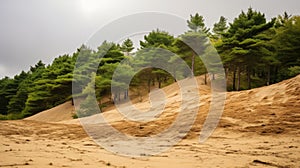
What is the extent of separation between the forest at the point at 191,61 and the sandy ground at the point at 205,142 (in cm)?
784

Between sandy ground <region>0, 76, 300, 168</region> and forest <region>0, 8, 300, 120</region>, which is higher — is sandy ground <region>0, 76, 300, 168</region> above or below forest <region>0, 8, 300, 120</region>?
below

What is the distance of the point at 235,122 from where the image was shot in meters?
8.86

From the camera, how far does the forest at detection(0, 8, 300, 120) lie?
1922cm

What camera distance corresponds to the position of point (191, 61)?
25.7 metres

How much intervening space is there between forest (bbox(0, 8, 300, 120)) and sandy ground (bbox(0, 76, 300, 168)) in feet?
25.7

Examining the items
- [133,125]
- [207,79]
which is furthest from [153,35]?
[133,125]

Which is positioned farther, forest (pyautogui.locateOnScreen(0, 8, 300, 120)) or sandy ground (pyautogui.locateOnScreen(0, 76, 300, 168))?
forest (pyautogui.locateOnScreen(0, 8, 300, 120))

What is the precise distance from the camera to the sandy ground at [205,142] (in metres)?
4.62

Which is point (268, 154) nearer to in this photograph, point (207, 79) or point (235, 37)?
point (235, 37)

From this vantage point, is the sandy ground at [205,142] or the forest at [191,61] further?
the forest at [191,61]

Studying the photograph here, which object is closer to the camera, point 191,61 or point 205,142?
point 205,142

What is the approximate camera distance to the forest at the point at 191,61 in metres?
19.2

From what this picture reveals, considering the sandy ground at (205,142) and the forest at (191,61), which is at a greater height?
the forest at (191,61)

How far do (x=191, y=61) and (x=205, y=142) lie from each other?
61.8 ft
